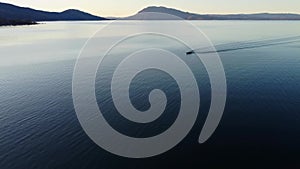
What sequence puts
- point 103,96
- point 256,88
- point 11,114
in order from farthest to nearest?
point 256,88 → point 103,96 → point 11,114

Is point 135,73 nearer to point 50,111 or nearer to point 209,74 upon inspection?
point 209,74

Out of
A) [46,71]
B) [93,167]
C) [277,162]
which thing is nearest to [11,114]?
[93,167]

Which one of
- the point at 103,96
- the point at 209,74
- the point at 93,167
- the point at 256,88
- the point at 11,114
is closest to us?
the point at 93,167

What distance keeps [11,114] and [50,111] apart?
5.65 metres

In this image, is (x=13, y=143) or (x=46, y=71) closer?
(x=13, y=143)

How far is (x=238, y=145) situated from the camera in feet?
115

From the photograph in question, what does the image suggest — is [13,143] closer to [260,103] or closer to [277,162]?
[277,162]

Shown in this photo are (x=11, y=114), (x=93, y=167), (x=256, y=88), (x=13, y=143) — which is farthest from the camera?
(x=256, y=88)

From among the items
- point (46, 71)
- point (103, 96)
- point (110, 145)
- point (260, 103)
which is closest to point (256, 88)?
point (260, 103)

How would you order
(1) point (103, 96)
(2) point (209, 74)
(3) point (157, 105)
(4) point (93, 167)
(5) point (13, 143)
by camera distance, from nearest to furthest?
(4) point (93, 167)
(5) point (13, 143)
(3) point (157, 105)
(1) point (103, 96)
(2) point (209, 74)

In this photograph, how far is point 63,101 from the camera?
50.2m

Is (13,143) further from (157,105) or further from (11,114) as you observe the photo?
(157,105)

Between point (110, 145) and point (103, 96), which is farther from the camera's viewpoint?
point (103, 96)

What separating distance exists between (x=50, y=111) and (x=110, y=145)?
15016 mm
